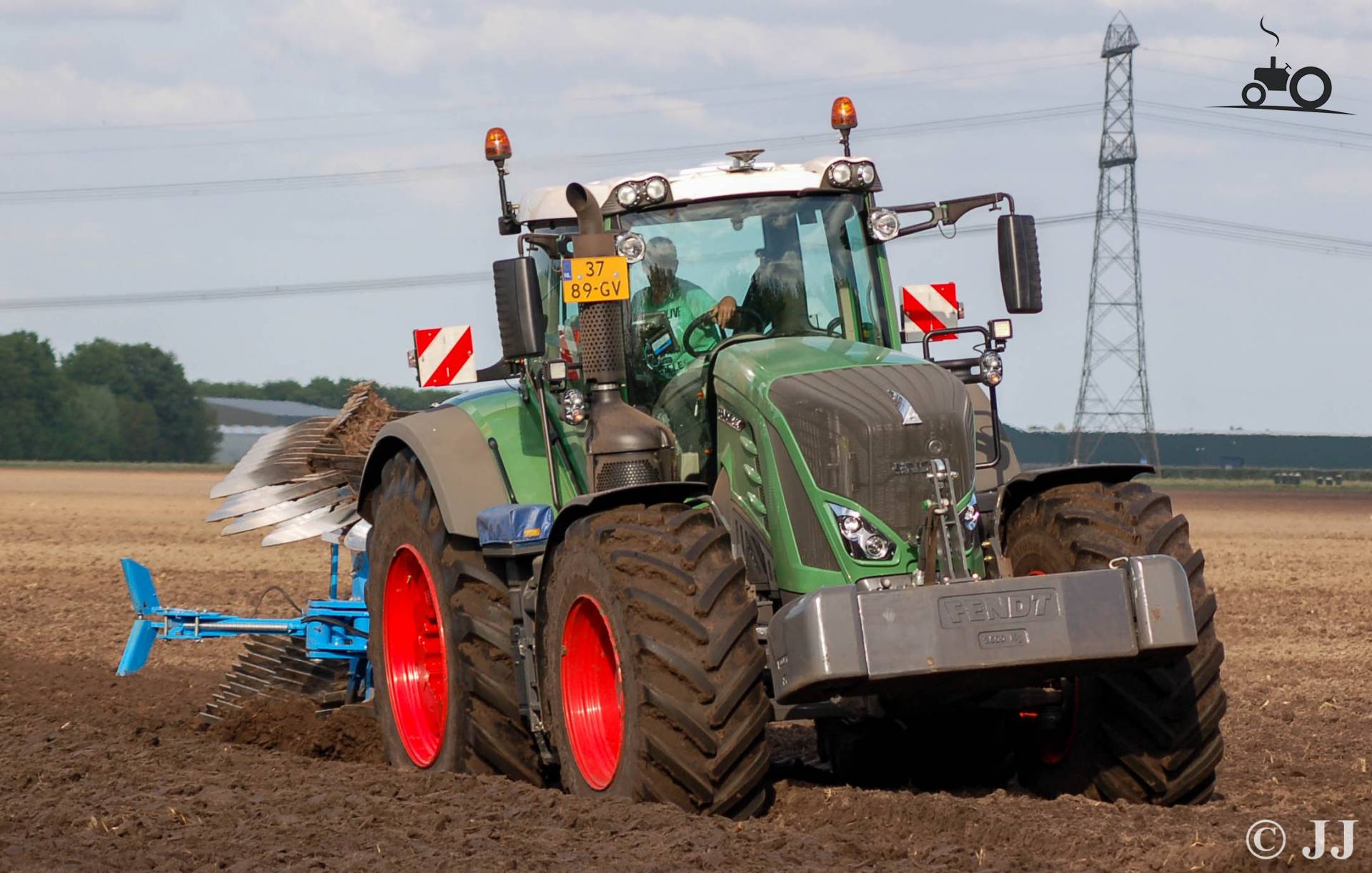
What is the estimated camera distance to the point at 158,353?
6781cm

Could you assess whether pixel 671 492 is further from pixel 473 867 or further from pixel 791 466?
pixel 473 867

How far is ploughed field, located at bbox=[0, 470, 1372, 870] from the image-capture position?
5.69 meters

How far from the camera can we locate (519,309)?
6.86 metres

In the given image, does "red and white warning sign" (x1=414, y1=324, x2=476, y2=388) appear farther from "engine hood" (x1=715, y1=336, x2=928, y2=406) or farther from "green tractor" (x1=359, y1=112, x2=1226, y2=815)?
"engine hood" (x1=715, y1=336, x2=928, y2=406)

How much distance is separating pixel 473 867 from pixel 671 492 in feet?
5.45

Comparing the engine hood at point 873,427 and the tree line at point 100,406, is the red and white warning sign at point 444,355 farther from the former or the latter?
the tree line at point 100,406

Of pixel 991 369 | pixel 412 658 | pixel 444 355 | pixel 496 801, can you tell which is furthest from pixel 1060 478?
pixel 444 355

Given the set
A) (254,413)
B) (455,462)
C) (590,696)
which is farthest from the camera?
(254,413)

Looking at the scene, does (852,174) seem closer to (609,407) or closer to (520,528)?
(609,407)

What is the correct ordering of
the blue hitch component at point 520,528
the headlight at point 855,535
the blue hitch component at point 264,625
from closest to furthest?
1. the headlight at point 855,535
2. the blue hitch component at point 520,528
3. the blue hitch component at point 264,625

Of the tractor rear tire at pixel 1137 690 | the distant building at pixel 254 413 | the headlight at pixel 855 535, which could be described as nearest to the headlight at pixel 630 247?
the headlight at pixel 855 535

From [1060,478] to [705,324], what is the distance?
62.1 inches

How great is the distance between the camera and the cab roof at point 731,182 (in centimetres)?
756

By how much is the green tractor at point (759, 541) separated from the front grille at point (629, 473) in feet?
0.05
